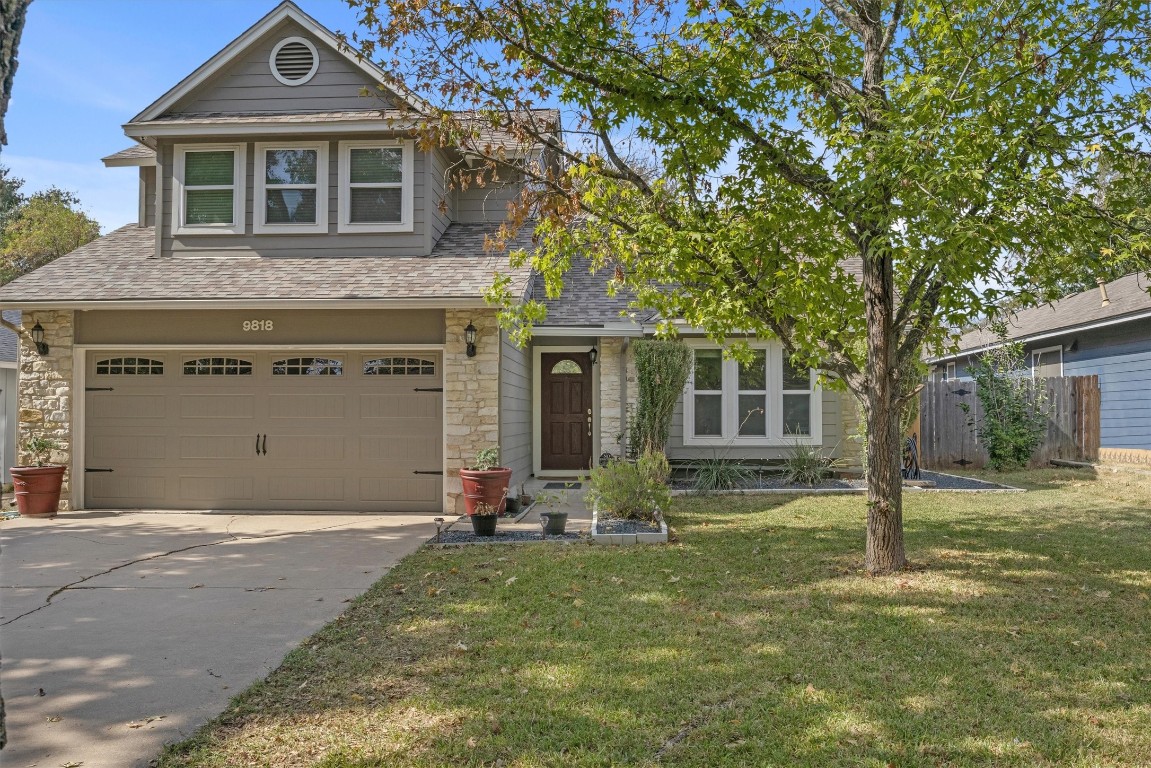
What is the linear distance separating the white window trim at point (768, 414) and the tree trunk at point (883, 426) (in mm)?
6991

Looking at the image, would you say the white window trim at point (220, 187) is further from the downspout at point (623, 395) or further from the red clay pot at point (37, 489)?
the downspout at point (623, 395)

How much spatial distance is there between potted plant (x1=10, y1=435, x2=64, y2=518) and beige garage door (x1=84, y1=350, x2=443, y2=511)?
1.95ft

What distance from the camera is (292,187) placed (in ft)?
37.7

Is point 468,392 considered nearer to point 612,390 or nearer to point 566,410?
point 612,390

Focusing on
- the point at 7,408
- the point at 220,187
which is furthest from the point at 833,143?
the point at 7,408

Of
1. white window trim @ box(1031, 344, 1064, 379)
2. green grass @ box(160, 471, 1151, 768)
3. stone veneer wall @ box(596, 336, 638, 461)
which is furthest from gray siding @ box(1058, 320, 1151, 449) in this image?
stone veneer wall @ box(596, 336, 638, 461)

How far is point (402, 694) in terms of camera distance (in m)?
4.04

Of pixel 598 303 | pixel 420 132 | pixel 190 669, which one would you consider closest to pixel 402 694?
pixel 190 669

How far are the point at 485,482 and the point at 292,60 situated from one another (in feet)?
23.6

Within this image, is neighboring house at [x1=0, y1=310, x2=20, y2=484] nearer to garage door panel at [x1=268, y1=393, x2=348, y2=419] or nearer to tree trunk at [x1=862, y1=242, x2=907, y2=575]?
garage door panel at [x1=268, y1=393, x2=348, y2=419]

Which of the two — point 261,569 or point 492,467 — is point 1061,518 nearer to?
point 492,467

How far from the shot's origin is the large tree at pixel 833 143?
209 inches

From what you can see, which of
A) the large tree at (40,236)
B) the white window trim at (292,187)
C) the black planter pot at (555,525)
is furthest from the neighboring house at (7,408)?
the large tree at (40,236)

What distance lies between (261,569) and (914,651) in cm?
550
